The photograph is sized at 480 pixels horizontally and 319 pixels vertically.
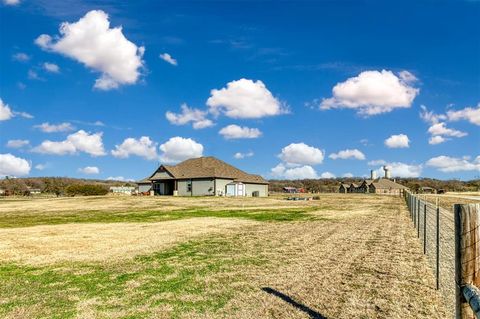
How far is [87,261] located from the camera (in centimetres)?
1123

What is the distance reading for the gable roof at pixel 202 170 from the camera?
65500 mm

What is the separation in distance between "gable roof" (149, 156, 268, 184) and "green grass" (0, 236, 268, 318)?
52743 mm

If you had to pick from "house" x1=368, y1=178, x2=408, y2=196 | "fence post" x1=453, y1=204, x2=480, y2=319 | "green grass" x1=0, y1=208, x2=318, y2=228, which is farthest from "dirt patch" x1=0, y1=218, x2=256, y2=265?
"house" x1=368, y1=178, x2=408, y2=196

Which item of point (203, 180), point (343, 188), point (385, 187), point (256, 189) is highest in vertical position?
point (203, 180)

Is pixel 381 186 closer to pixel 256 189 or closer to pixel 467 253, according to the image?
pixel 256 189

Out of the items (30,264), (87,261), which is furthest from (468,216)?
(30,264)

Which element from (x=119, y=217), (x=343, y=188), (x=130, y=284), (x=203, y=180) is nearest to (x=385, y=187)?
(x=343, y=188)

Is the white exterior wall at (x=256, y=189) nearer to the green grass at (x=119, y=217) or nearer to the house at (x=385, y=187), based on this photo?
the green grass at (x=119, y=217)

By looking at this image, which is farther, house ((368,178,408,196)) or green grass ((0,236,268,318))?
house ((368,178,408,196))

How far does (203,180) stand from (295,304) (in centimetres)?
5758

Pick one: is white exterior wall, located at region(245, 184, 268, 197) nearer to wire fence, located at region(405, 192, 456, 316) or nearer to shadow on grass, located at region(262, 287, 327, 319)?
wire fence, located at region(405, 192, 456, 316)

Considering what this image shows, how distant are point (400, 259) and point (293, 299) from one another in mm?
5316

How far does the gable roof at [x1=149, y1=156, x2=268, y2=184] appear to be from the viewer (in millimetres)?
65500

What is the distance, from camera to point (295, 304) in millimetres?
7234
